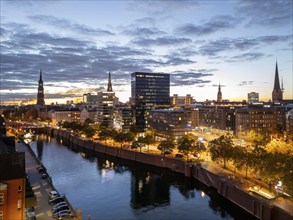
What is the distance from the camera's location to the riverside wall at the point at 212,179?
141ft

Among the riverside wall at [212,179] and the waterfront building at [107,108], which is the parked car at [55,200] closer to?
the riverside wall at [212,179]

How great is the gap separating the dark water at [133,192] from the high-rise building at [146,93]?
3169 inches

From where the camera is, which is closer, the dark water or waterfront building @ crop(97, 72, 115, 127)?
the dark water

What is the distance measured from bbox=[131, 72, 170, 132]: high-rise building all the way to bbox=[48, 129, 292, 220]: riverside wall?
5709 centimetres

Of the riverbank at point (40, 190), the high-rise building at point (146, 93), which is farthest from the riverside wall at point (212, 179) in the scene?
the high-rise building at point (146, 93)

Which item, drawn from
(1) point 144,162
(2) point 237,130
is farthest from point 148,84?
(1) point 144,162

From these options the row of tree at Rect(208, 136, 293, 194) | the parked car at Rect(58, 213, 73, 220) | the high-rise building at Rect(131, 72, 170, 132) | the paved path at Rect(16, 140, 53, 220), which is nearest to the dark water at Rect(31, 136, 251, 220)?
the paved path at Rect(16, 140, 53, 220)

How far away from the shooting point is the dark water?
49.6 metres

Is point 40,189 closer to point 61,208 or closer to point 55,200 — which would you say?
point 55,200

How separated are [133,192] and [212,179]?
17242 millimetres

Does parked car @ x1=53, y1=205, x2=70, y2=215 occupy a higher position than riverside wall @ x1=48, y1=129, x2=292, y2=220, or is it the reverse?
parked car @ x1=53, y1=205, x2=70, y2=215

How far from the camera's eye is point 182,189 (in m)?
63.1

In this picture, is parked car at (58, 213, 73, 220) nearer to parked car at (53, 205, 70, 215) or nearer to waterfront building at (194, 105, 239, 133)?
parked car at (53, 205, 70, 215)

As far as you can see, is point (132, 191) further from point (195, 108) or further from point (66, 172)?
point (195, 108)
